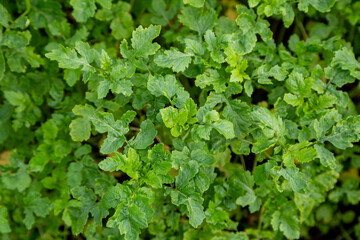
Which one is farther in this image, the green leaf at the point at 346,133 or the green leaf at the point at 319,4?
the green leaf at the point at 319,4

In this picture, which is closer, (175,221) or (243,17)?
(243,17)

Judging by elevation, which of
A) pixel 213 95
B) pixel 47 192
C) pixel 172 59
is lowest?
pixel 47 192

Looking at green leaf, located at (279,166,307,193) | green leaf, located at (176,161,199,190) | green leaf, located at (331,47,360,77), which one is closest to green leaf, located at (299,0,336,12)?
green leaf, located at (331,47,360,77)

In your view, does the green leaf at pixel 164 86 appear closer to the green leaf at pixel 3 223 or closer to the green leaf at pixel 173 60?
the green leaf at pixel 173 60

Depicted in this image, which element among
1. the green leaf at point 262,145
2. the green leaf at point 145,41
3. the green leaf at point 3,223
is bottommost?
the green leaf at point 3,223

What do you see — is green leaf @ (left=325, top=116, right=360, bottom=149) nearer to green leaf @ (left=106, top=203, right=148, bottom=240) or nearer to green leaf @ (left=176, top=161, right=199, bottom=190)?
green leaf @ (left=176, top=161, right=199, bottom=190)

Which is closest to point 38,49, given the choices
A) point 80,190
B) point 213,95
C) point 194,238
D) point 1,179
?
point 1,179

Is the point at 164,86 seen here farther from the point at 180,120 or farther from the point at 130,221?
the point at 130,221

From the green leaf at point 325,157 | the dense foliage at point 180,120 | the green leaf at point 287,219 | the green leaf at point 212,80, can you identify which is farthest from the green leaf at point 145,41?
the green leaf at point 287,219

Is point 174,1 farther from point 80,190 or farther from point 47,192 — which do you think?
point 47,192
